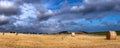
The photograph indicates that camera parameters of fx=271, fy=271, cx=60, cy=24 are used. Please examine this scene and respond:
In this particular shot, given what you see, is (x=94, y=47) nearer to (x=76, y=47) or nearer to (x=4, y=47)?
(x=76, y=47)

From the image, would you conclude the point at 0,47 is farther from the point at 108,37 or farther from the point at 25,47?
the point at 108,37

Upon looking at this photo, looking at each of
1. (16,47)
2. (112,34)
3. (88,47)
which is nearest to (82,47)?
(88,47)

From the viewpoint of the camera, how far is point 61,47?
3086 centimetres

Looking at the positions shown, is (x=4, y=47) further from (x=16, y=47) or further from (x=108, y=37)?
(x=108, y=37)

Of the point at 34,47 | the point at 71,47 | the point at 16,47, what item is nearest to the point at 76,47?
the point at 71,47

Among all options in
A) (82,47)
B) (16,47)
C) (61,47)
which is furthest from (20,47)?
(82,47)

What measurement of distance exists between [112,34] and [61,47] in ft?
61.1

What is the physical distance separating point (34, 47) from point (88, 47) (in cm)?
628

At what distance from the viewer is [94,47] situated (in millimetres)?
30984

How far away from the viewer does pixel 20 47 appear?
3009cm

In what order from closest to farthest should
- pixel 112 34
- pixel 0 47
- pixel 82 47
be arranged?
pixel 0 47, pixel 82 47, pixel 112 34

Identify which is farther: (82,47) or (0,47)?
(82,47)

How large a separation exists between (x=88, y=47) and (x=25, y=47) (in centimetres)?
725

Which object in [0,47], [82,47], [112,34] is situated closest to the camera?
[0,47]
